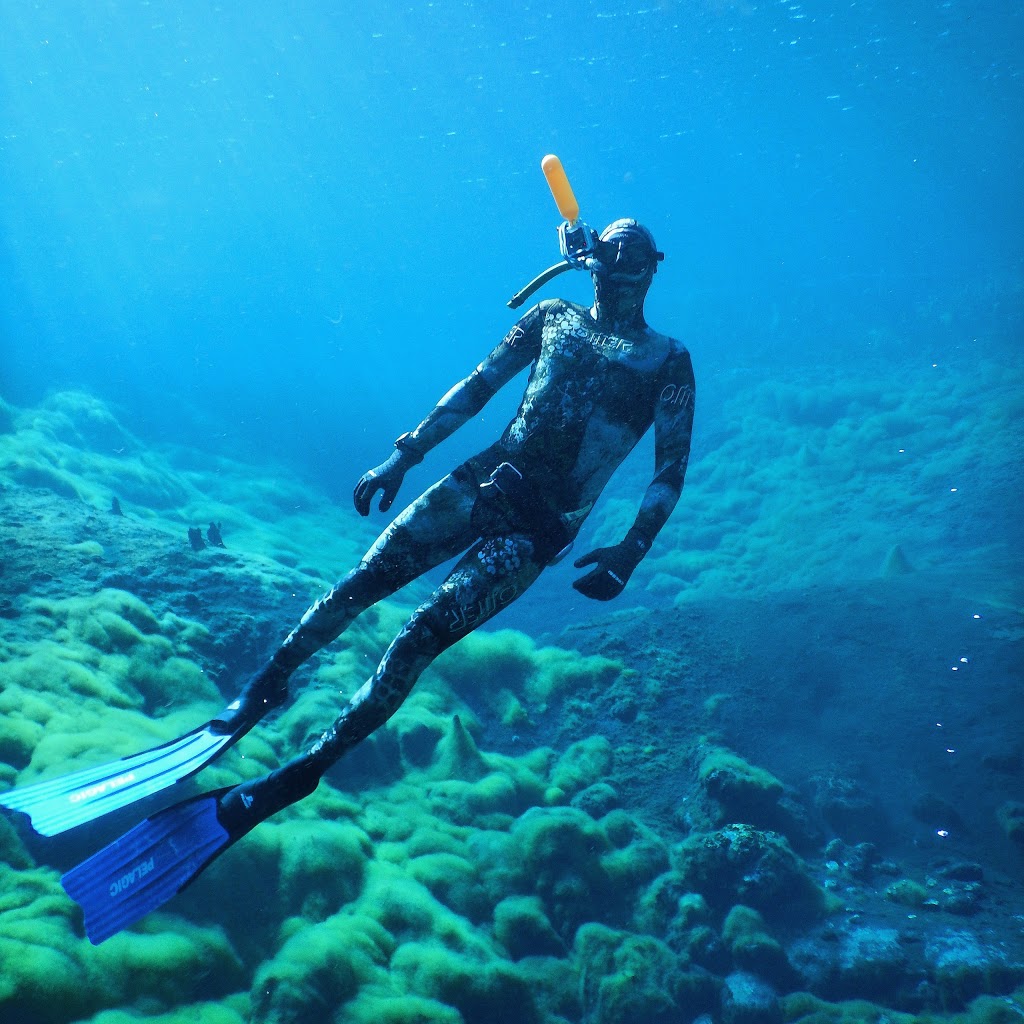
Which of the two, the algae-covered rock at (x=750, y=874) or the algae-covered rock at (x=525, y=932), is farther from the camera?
the algae-covered rock at (x=750, y=874)

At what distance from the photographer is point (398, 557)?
131 inches

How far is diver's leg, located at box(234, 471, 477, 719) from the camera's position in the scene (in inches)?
130

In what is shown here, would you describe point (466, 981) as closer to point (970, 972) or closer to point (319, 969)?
point (319, 969)

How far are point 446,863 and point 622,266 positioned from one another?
4.18 meters

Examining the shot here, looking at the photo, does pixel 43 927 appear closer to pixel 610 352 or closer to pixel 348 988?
pixel 348 988

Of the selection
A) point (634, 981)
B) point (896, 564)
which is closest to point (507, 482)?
point (634, 981)

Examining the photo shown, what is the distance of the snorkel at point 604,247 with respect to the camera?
130 inches

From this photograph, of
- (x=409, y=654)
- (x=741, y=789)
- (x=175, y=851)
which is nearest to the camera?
(x=175, y=851)

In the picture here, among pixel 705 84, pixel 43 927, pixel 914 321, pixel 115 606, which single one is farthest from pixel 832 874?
pixel 705 84

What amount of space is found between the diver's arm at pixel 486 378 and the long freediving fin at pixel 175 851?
189 centimetres

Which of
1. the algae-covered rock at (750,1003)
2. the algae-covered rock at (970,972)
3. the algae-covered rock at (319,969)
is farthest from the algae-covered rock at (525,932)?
the algae-covered rock at (970,972)

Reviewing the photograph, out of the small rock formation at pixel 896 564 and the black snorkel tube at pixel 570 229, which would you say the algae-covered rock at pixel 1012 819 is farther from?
the black snorkel tube at pixel 570 229

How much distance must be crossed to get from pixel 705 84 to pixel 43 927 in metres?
66.2

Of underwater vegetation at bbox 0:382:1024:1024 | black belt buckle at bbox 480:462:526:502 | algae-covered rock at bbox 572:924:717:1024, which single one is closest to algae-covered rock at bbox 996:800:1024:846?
underwater vegetation at bbox 0:382:1024:1024
